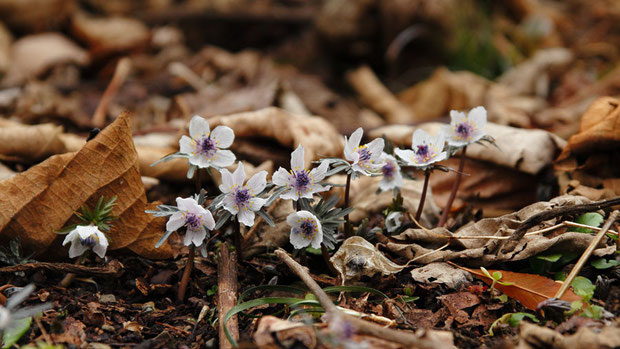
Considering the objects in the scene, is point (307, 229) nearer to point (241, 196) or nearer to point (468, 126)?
point (241, 196)

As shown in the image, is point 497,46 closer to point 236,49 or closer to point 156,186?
point 236,49

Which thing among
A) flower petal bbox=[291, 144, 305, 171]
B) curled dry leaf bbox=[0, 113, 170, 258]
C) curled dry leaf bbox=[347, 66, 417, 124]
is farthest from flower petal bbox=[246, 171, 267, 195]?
curled dry leaf bbox=[347, 66, 417, 124]

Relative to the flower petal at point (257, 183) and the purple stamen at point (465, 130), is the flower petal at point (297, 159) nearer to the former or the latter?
the flower petal at point (257, 183)

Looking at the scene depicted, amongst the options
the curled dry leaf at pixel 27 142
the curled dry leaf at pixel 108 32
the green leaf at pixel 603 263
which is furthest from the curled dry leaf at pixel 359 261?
the curled dry leaf at pixel 108 32

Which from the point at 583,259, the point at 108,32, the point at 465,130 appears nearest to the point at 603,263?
the point at 583,259

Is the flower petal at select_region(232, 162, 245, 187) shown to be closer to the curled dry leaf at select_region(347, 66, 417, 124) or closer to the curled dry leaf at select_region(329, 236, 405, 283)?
the curled dry leaf at select_region(329, 236, 405, 283)
